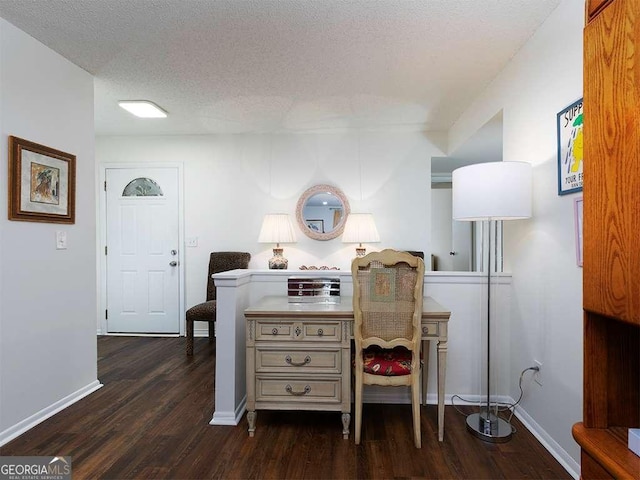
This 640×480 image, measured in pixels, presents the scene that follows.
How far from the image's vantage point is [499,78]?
2.68 m

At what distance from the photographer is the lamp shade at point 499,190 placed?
194 centimetres

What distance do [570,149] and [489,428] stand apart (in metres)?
1.63

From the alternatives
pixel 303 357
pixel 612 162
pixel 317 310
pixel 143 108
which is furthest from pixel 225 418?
pixel 143 108

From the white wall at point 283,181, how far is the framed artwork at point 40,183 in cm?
179

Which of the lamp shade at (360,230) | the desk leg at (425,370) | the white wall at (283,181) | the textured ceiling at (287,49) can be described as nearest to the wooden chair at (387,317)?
the desk leg at (425,370)

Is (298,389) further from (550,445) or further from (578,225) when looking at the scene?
(578,225)

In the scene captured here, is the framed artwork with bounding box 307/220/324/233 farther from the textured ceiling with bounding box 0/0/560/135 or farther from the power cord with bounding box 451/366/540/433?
the power cord with bounding box 451/366/540/433

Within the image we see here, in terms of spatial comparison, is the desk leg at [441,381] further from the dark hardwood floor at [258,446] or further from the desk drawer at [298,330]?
the desk drawer at [298,330]

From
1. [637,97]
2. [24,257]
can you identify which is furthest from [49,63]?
[637,97]

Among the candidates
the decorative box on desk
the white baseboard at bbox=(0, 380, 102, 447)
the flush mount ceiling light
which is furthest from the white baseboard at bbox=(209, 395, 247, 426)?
the flush mount ceiling light

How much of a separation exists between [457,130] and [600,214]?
124 inches

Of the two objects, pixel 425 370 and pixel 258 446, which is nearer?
pixel 258 446

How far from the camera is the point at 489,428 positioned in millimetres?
2088

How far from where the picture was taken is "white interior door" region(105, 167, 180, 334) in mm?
4266
